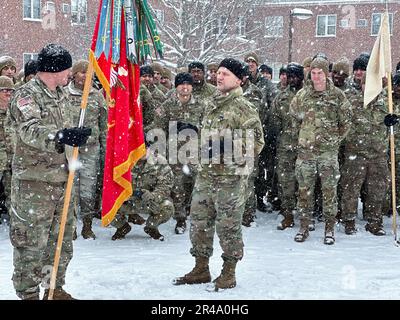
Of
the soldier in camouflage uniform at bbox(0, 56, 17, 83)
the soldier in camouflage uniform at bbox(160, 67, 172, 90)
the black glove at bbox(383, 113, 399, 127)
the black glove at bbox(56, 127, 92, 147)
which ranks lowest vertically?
the black glove at bbox(383, 113, 399, 127)

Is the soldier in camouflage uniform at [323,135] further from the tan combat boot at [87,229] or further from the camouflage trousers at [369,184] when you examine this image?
the tan combat boot at [87,229]

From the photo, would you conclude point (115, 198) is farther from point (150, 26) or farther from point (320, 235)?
point (320, 235)

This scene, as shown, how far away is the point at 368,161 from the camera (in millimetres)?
8266

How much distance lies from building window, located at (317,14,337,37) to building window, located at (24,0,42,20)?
17636 mm

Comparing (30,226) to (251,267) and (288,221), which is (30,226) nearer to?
(251,267)

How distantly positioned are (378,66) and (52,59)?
190 inches

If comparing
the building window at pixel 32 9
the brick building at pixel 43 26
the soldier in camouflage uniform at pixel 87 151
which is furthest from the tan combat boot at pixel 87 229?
the building window at pixel 32 9

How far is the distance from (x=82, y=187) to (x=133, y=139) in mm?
2030

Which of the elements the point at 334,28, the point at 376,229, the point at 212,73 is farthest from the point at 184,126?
the point at 334,28

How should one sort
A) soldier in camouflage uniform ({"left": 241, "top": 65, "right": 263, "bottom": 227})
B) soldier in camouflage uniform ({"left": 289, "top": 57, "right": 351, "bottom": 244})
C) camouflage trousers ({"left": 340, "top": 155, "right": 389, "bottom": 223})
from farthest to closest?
soldier in camouflage uniform ({"left": 241, "top": 65, "right": 263, "bottom": 227}), camouflage trousers ({"left": 340, "top": 155, "right": 389, "bottom": 223}), soldier in camouflage uniform ({"left": 289, "top": 57, "right": 351, "bottom": 244})

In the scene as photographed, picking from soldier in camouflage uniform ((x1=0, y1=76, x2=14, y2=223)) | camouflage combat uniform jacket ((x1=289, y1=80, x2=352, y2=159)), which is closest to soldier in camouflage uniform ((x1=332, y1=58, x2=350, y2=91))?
camouflage combat uniform jacket ((x1=289, y1=80, x2=352, y2=159))

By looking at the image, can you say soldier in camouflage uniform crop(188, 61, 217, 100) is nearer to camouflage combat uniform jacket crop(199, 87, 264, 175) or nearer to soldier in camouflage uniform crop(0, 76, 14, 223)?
soldier in camouflage uniform crop(0, 76, 14, 223)

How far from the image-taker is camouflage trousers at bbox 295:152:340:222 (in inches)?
299

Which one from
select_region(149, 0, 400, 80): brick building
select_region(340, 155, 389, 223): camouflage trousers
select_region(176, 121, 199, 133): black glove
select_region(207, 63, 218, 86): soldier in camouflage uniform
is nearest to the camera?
select_region(340, 155, 389, 223): camouflage trousers
